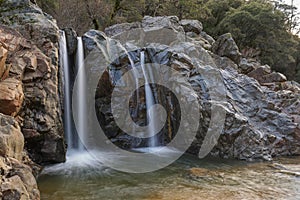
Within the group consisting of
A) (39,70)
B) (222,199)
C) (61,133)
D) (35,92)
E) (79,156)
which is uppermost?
(39,70)

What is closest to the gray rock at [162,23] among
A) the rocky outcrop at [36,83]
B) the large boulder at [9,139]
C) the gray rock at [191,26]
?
the gray rock at [191,26]

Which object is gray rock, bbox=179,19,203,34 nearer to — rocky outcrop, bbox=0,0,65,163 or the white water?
the white water

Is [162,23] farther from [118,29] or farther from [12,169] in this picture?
[12,169]

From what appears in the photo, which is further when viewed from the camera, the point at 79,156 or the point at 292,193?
the point at 79,156

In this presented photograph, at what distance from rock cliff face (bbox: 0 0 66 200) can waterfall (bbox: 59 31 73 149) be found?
2.60ft

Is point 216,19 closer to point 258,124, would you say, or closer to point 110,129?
point 258,124

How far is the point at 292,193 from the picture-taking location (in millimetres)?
6230

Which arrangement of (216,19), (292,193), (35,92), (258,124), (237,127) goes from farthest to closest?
(216,19), (258,124), (237,127), (35,92), (292,193)

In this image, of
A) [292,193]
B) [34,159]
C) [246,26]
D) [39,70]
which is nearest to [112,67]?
[39,70]

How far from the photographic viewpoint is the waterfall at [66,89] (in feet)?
29.2

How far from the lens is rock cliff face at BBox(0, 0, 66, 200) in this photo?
247 inches

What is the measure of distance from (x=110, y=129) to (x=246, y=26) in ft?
50.4

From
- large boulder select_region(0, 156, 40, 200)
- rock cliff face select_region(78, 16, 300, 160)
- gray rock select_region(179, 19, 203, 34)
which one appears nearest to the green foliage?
gray rock select_region(179, 19, 203, 34)

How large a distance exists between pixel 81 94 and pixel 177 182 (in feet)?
14.8
